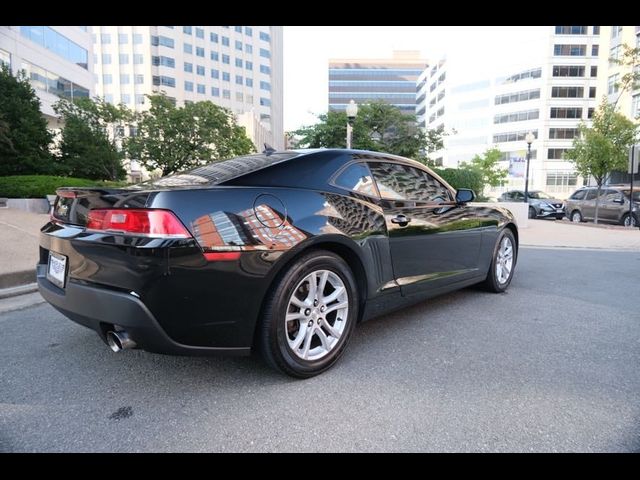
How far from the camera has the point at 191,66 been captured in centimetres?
7838

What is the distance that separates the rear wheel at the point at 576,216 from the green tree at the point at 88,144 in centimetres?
2169

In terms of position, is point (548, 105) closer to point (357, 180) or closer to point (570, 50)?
point (570, 50)

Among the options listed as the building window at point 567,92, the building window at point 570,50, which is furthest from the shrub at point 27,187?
the building window at point 570,50

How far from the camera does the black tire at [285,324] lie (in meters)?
2.51

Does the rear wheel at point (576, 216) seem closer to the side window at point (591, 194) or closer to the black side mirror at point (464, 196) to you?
the side window at point (591, 194)

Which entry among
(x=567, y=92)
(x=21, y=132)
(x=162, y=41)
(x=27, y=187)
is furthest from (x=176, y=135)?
(x=162, y=41)

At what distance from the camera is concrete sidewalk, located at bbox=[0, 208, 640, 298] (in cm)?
519

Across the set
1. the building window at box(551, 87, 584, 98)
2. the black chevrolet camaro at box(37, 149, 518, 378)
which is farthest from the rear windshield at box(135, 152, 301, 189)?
the building window at box(551, 87, 584, 98)

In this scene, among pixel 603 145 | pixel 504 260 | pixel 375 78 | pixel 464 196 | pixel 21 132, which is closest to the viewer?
pixel 464 196

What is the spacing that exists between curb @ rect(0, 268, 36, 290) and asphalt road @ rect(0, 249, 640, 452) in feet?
4.66

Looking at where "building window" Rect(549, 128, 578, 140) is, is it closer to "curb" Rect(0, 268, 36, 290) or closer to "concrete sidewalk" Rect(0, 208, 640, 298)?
"concrete sidewalk" Rect(0, 208, 640, 298)

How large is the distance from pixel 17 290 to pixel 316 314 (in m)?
4.00
